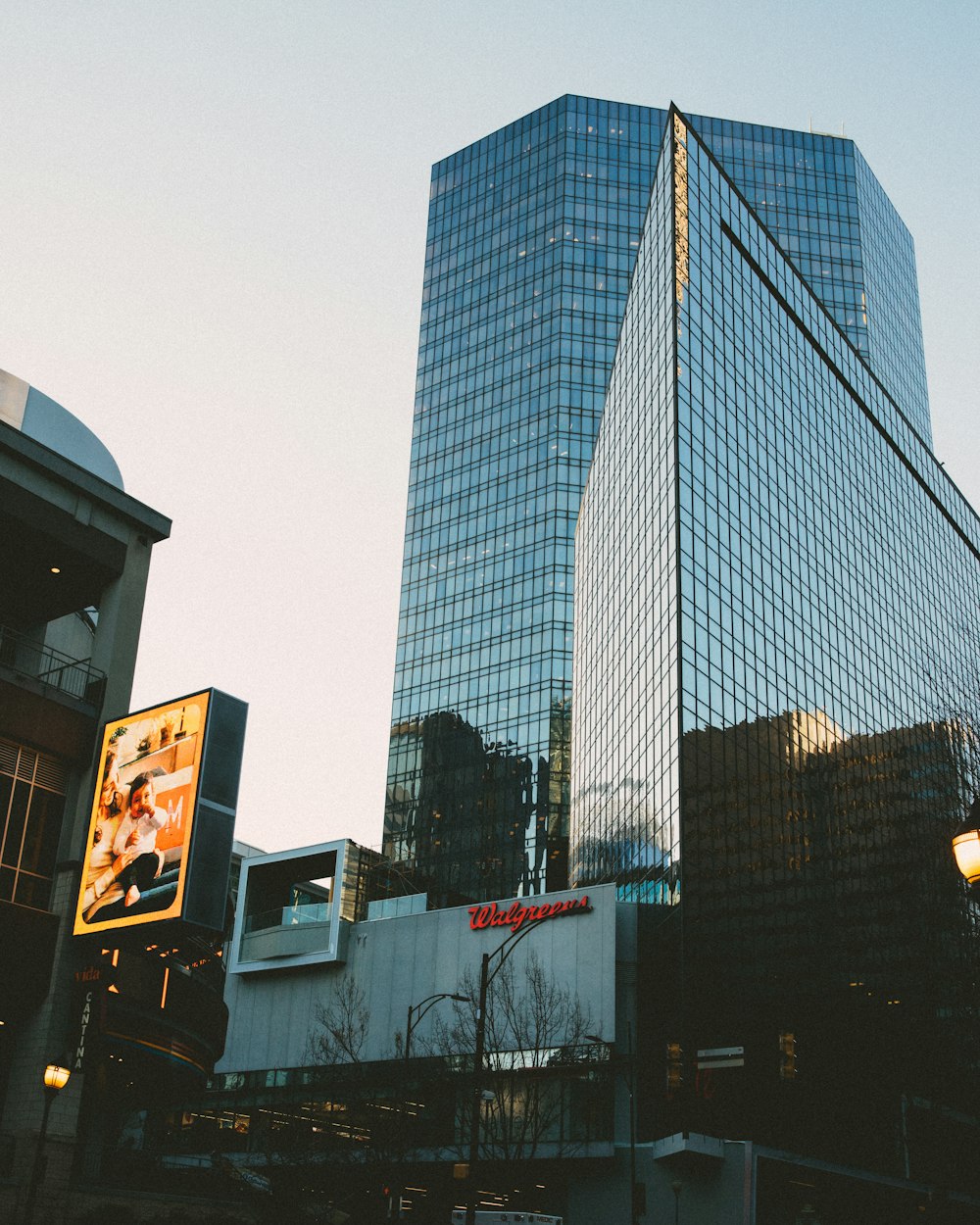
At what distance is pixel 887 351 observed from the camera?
550ft

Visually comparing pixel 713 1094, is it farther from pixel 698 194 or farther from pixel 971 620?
pixel 971 620

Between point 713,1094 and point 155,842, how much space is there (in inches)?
1587

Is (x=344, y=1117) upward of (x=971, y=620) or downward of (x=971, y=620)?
downward

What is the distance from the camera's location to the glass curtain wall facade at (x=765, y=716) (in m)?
65.0

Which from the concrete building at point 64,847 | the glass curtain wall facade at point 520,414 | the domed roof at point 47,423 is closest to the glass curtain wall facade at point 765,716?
the glass curtain wall facade at point 520,414

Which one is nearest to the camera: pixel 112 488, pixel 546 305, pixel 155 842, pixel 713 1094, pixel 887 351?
pixel 155 842

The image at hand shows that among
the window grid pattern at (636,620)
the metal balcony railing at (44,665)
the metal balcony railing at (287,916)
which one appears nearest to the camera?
the metal balcony railing at (44,665)

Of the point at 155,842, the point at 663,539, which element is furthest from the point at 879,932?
the point at 155,842

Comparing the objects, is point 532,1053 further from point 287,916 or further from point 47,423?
point 47,423

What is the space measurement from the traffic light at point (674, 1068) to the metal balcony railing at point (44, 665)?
120ft

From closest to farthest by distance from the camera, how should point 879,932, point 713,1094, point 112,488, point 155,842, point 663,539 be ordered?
point 155,842
point 112,488
point 713,1094
point 663,539
point 879,932

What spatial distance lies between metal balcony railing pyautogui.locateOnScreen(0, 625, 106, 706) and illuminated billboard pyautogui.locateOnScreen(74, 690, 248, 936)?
194cm

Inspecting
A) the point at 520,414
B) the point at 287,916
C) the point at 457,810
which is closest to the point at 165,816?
the point at 287,916

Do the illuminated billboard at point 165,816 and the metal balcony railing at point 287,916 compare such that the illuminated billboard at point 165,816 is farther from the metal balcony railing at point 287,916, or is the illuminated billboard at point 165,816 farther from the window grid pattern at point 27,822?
the metal balcony railing at point 287,916
